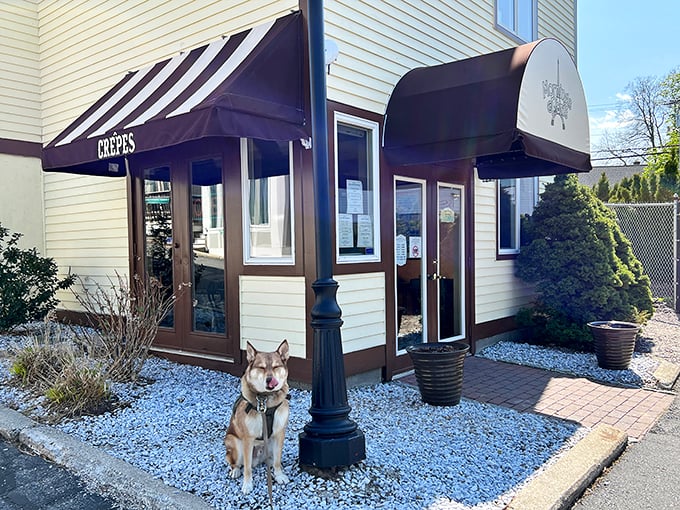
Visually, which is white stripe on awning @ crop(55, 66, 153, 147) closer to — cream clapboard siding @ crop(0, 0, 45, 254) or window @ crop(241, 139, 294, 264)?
window @ crop(241, 139, 294, 264)

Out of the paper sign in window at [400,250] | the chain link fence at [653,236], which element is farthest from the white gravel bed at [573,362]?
the chain link fence at [653,236]

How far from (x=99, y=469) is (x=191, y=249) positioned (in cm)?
319

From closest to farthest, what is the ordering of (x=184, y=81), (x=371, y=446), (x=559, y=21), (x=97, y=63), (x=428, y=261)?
(x=371, y=446)
(x=184, y=81)
(x=428, y=261)
(x=97, y=63)
(x=559, y=21)

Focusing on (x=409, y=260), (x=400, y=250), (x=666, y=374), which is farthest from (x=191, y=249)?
(x=666, y=374)

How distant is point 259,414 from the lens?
3.34 meters

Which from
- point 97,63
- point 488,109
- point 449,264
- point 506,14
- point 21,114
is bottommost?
point 449,264

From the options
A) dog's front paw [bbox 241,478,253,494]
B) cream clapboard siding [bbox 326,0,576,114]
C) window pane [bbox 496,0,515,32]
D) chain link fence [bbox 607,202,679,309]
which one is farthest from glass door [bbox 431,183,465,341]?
chain link fence [bbox 607,202,679,309]

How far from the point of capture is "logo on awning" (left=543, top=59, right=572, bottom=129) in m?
5.95

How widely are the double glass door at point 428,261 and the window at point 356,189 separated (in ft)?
1.52

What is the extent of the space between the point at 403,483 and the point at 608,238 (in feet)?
20.5

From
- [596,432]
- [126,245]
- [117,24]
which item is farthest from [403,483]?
[117,24]

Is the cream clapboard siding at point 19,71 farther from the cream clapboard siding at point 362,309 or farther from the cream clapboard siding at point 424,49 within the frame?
the cream clapboard siding at point 362,309

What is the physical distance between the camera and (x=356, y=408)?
16.5 ft

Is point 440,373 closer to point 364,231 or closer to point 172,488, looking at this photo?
point 364,231
